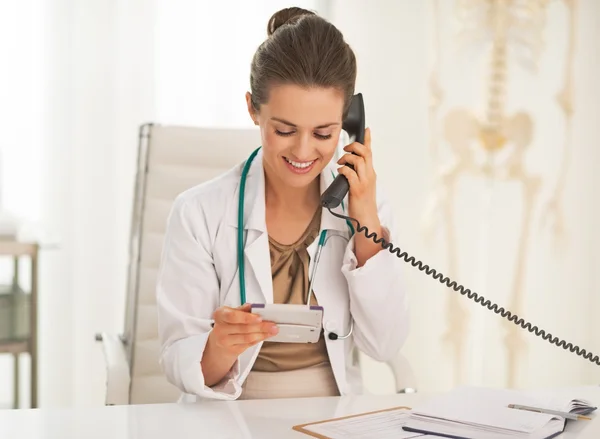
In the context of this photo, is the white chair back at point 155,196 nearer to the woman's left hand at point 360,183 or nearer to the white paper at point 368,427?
the woman's left hand at point 360,183

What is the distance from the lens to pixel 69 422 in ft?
3.38

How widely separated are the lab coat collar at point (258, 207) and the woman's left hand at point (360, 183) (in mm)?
72

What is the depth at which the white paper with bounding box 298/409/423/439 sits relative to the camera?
992 mm

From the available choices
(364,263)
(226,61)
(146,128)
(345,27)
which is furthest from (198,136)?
(345,27)

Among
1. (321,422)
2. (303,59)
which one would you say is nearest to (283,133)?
(303,59)

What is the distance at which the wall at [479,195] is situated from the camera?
291cm

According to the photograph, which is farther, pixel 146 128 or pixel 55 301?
pixel 55 301

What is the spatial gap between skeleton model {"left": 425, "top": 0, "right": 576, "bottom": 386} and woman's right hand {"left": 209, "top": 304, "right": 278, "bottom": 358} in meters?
1.86

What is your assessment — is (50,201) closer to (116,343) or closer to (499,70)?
(116,343)

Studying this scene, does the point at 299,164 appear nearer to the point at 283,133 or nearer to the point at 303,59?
the point at 283,133

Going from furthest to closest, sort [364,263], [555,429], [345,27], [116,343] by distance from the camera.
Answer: [345,27], [116,343], [364,263], [555,429]

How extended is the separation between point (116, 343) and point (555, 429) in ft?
3.64

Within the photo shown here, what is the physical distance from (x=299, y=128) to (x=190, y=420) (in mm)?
553

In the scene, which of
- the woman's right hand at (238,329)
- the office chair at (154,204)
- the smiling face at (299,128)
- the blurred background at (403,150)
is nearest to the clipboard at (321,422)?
the woman's right hand at (238,329)
